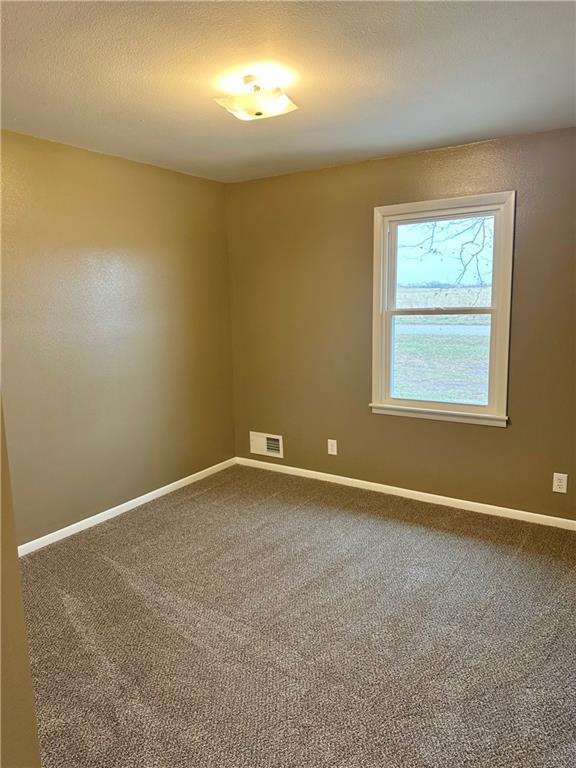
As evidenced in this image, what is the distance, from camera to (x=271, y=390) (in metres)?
4.27

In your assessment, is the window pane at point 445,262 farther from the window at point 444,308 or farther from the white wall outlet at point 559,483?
the white wall outlet at point 559,483

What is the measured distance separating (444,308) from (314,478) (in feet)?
5.62

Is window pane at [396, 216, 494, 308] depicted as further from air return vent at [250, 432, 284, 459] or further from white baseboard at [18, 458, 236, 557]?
white baseboard at [18, 458, 236, 557]

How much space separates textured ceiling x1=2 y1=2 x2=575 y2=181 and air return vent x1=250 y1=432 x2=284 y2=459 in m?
2.29

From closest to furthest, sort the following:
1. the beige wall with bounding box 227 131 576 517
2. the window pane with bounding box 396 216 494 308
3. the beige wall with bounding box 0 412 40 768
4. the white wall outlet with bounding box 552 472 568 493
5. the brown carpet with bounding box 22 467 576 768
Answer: the beige wall with bounding box 0 412 40 768, the brown carpet with bounding box 22 467 576 768, the beige wall with bounding box 227 131 576 517, the white wall outlet with bounding box 552 472 568 493, the window pane with bounding box 396 216 494 308

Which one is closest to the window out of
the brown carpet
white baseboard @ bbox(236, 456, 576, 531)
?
white baseboard @ bbox(236, 456, 576, 531)

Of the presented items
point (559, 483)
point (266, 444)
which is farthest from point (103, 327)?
point (559, 483)

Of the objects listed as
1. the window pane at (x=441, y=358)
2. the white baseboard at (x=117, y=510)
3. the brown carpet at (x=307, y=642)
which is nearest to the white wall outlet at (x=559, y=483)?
the brown carpet at (x=307, y=642)

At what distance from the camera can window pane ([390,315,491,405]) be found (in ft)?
10.9

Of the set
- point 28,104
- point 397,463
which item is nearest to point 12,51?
point 28,104

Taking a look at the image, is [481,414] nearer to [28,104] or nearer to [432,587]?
[432,587]

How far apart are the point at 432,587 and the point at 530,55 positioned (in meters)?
2.44

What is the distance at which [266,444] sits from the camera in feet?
14.4

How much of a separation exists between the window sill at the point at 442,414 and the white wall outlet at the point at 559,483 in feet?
1.43
